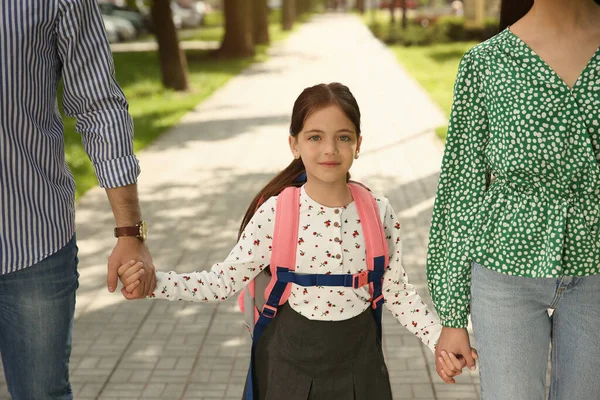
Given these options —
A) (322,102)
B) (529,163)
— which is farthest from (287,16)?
(529,163)

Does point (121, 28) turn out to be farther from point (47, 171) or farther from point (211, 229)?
point (47, 171)

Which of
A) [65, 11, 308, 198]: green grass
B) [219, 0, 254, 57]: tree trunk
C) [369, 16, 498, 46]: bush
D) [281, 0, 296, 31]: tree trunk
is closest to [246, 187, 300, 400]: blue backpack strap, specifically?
[65, 11, 308, 198]: green grass

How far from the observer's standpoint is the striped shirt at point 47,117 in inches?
87.7

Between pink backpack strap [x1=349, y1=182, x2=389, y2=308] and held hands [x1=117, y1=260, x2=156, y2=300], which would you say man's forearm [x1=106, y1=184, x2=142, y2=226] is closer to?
held hands [x1=117, y1=260, x2=156, y2=300]

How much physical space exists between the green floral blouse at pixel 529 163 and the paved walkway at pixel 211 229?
2.13 meters

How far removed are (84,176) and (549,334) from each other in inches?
305

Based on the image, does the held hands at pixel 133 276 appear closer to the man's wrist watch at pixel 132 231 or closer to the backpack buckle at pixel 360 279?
the man's wrist watch at pixel 132 231

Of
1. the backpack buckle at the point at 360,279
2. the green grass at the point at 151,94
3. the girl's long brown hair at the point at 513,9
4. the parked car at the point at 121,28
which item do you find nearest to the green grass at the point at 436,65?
the green grass at the point at 151,94

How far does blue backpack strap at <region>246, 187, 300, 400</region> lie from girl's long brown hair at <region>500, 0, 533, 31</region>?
201 cm

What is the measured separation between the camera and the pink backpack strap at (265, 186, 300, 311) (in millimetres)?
2605

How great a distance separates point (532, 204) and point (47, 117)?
137 centimetres

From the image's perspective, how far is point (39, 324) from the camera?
2350 mm

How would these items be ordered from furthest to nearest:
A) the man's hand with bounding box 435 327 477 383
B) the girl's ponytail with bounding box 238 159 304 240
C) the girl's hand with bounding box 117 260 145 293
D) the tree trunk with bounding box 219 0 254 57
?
the tree trunk with bounding box 219 0 254 57 → the girl's ponytail with bounding box 238 159 304 240 → the girl's hand with bounding box 117 260 145 293 → the man's hand with bounding box 435 327 477 383

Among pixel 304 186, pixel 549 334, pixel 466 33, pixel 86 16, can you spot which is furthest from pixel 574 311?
pixel 466 33
